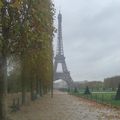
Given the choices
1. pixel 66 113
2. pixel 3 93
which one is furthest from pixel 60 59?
pixel 3 93

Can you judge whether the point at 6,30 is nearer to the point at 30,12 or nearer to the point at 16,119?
the point at 30,12

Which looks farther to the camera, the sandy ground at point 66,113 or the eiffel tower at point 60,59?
the eiffel tower at point 60,59

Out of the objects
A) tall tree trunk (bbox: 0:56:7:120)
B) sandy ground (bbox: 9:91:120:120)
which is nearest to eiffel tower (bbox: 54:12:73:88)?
sandy ground (bbox: 9:91:120:120)

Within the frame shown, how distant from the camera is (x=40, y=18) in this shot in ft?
75.2

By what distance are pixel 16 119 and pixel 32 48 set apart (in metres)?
4.28

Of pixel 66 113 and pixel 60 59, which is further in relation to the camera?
pixel 60 59

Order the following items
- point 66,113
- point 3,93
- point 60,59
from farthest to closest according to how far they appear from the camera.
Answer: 1. point 60,59
2. point 66,113
3. point 3,93

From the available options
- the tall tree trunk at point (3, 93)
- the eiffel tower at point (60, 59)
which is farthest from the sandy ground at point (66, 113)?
the eiffel tower at point (60, 59)

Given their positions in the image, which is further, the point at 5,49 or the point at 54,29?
the point at 54,29

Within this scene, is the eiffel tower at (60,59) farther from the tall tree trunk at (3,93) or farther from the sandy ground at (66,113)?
the tall tree trunk at (3,93)

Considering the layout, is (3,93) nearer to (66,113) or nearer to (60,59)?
(66,113)

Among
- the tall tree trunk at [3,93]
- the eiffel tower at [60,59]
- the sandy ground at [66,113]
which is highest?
the eiffel tower at [60,59]

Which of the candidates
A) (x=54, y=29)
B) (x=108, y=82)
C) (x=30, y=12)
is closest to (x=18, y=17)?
(x=30, y=12)

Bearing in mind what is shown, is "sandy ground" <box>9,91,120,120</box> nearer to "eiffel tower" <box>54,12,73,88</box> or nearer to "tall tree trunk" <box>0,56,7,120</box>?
"tall tree trunk" <box>0,56,7,120</box>
